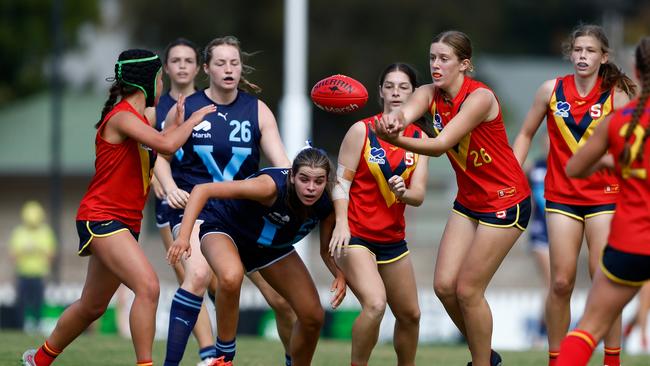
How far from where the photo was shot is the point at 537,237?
14195mm

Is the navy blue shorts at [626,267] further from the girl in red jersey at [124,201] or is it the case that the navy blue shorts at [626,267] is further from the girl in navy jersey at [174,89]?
the girl in navy jersey at [174,89]

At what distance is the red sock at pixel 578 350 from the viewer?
6141 mm

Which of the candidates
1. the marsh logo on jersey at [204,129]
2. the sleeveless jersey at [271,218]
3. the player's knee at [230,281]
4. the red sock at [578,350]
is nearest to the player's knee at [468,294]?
the sleeveless jersey at [271,218]

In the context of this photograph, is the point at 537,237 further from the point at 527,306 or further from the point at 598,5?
the point at 598,5

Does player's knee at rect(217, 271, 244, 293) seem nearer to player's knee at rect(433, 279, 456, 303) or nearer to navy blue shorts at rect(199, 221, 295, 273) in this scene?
navy blue shorts at rect(199, 221, 295, 273)

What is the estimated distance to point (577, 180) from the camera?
8.03 meters

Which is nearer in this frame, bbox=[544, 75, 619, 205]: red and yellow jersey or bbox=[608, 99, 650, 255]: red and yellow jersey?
bbox=[608, 99, 650, 255]: red and yellow jersey

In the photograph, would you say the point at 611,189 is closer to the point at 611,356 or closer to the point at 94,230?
the point at 611,356

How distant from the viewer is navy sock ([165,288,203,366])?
780 centimetres

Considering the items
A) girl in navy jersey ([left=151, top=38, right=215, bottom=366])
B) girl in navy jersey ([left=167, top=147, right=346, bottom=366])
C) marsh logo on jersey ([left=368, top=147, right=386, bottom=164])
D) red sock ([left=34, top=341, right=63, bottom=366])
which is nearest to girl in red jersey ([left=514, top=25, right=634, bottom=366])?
marsh logo on jersey ([left=368, top=147, right=386, bottom=164])

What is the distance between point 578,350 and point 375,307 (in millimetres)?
1937

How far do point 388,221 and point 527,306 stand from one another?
1010 centimetres

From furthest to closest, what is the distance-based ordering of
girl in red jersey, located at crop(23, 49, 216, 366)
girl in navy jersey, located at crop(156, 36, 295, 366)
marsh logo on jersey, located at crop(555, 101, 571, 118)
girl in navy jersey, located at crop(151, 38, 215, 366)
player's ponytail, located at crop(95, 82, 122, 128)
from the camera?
1. girl in navy jersey, located at crop(151, 38, 215, 366)
2. girl in navy jersey, located at crop(156, 36, 295, 366)
3. marsh logo on jersey, located at crop(555, 101, 571, 118)
4. player's ponytail, located at crop(95, 82, 122, 128)
5. girl in red jersey, located at crop(23, 49, 216, 366)

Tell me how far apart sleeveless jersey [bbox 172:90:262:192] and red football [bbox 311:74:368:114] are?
0.80 meters
